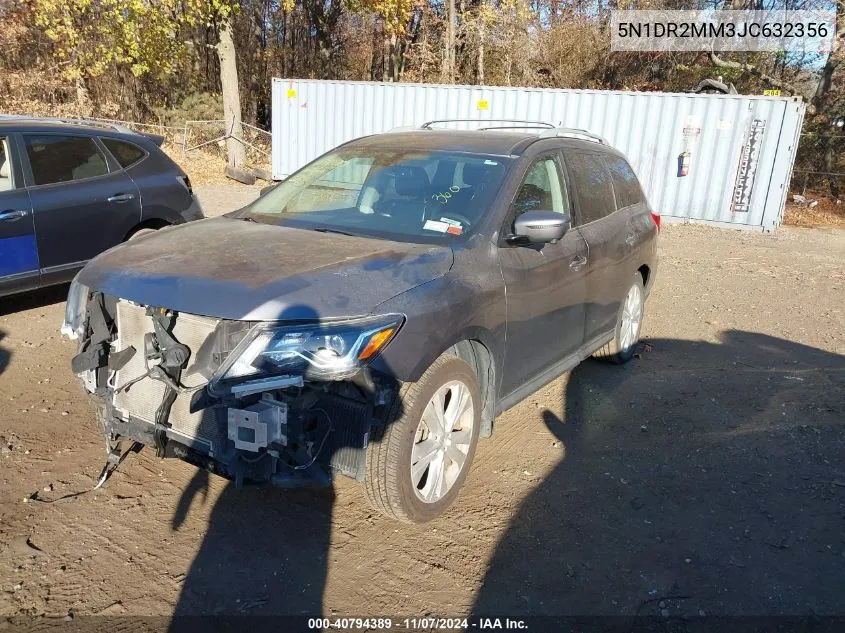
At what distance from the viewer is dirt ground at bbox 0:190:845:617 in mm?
2848

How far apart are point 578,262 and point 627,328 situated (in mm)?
1503

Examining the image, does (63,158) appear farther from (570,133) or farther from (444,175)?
(570,133)

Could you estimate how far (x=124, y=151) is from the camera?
6.55 metres

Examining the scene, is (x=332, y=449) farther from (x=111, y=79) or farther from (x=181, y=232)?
(x=111, y=79)

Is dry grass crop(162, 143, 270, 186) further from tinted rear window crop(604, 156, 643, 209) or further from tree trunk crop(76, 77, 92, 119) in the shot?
tinted rear window crop(604, 156, 643, 209)

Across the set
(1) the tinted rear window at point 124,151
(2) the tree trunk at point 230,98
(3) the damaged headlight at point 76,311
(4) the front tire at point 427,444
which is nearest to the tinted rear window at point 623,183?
(4) the front tire at point 427,444

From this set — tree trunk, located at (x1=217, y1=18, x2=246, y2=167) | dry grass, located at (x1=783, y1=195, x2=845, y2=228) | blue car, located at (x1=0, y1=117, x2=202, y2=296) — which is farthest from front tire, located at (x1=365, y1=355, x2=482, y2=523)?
tree trunk, located at (x1=217, y1=18, x2=246, y2=167)

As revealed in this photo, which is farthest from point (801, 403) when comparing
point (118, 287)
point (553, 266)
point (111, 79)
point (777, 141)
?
point (111, 79)

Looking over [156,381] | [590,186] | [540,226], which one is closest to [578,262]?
[590,186]

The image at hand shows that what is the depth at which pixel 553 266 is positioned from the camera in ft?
13.2

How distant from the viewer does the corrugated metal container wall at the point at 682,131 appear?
12.4m

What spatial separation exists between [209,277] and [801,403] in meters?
4.20

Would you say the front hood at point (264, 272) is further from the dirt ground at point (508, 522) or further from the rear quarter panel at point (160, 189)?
the rear quarter panel at point (160, 189)

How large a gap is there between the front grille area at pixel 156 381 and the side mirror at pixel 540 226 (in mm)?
1629
